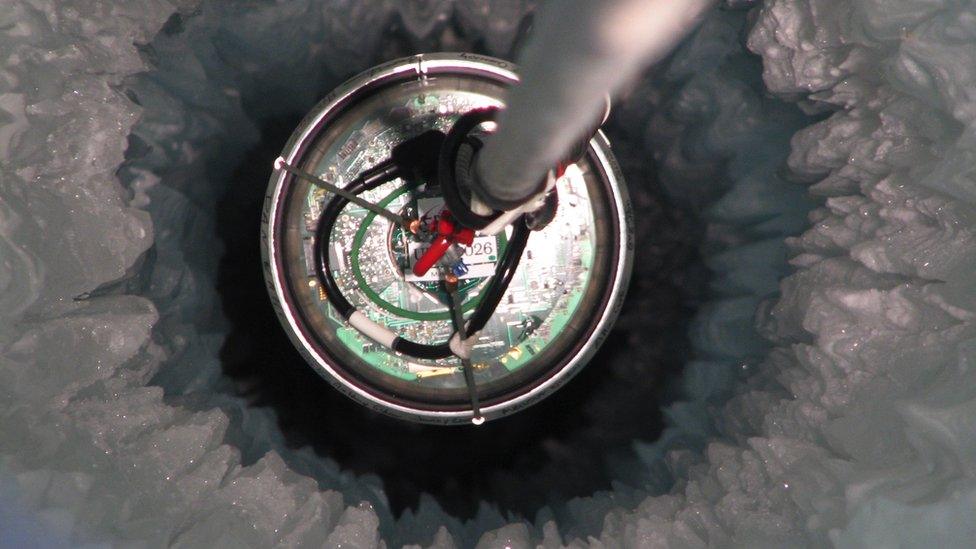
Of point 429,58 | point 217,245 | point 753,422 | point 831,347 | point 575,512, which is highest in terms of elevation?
point 429,58

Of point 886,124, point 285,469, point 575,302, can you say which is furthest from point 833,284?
point 285,469

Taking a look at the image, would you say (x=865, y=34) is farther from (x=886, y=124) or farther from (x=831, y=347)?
(x=831, y=347)

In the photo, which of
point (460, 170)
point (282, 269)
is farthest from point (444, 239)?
point (282, 269)

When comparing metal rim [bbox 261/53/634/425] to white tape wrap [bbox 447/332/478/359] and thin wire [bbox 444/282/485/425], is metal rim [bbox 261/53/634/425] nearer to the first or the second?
thin wire [bbox 444/282/485/425]

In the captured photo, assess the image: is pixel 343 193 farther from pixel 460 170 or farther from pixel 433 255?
pixel 460 170

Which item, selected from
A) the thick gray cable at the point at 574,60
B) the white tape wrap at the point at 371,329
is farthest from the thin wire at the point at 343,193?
the thick gray cable at the point at 574,60
